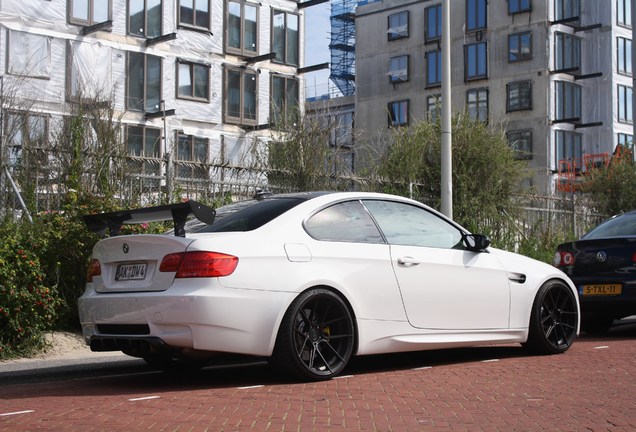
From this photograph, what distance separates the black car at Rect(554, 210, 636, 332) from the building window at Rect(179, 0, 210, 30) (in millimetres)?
26504

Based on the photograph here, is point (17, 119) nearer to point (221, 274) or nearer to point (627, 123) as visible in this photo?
point (221, 274)

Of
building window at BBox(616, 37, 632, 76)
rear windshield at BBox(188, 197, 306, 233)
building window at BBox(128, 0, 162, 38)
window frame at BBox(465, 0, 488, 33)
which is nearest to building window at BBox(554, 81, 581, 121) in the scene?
building window at BBox(616, 37, 632, 76)

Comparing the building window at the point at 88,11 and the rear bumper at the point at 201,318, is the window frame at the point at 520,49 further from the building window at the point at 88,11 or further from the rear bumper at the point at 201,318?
the rear bumper at the point at 201,318

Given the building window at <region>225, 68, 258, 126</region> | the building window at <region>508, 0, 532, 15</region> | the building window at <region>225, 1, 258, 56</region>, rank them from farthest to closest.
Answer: the building window at <region>508, 0, 532, 15</region>, the building window at <region>225, 68, 258, 126</region>, the building window at <region>225, 1, 258, 56</region>

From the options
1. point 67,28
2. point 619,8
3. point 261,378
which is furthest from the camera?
point 619,8

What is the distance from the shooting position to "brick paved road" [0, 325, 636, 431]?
6023 mm

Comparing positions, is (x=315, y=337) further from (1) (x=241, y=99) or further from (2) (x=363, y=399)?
(1) (x=241, y=99)

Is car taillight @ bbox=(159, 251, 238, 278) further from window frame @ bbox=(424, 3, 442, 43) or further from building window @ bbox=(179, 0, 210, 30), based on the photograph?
window frame @ bbox=(424, 3, 442, 43)

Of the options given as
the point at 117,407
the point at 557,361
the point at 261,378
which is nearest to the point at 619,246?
the point at 557,361

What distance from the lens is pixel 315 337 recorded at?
768 centimetres

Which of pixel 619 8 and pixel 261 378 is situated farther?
pixel 619 8

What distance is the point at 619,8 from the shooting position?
5497 cm

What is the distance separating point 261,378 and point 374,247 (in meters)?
1.42

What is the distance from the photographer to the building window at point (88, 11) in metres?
33.3
